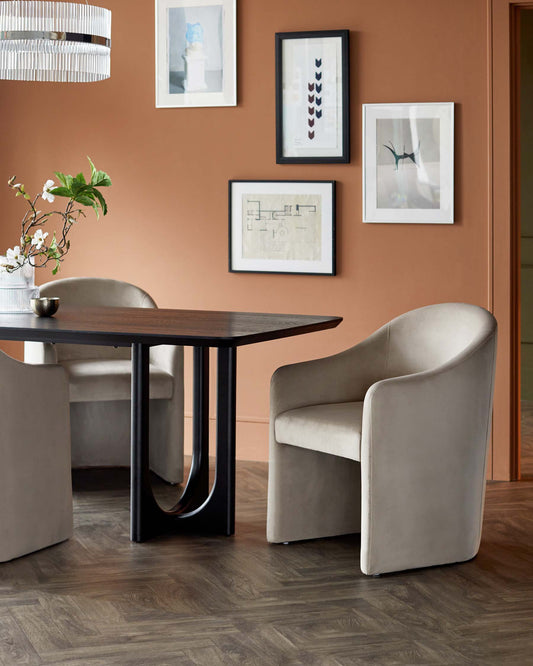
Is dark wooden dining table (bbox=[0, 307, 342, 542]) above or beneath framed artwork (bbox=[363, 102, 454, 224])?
beneath

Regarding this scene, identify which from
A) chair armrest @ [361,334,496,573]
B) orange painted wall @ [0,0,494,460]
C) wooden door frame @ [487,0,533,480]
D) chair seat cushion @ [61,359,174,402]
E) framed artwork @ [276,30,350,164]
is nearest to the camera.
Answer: chair armrest @ [361,334,496,573]

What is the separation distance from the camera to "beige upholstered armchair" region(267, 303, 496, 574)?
10.9 ft

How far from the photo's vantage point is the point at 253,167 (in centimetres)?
502

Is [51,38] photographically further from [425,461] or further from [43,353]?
[425,461]

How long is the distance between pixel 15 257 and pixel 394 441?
1.78 m

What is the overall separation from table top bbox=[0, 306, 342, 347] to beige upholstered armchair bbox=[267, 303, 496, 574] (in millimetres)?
195

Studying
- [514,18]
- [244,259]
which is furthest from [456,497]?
[514,18]

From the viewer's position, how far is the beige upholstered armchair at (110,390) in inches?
176

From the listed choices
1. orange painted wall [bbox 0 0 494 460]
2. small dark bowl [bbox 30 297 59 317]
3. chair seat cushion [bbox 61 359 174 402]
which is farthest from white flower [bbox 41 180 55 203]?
orange painted wall [bbox 0 0 494 460]

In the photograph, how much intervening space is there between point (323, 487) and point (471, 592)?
746mm

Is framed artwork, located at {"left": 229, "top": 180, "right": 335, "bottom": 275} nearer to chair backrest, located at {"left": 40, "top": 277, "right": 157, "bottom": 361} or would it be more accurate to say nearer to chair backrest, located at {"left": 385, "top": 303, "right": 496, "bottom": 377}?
chair backrest, located at {"left": 40, "top": 277, "right": 157, "bottom": 361}

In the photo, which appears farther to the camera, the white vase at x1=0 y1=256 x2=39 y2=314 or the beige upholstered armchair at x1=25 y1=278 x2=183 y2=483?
the beige upholstered armchair at x1=25 y1=278 x2=183 y2=483

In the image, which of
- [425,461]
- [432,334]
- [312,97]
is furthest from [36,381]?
[312,97]

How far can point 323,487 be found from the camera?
148 inches
